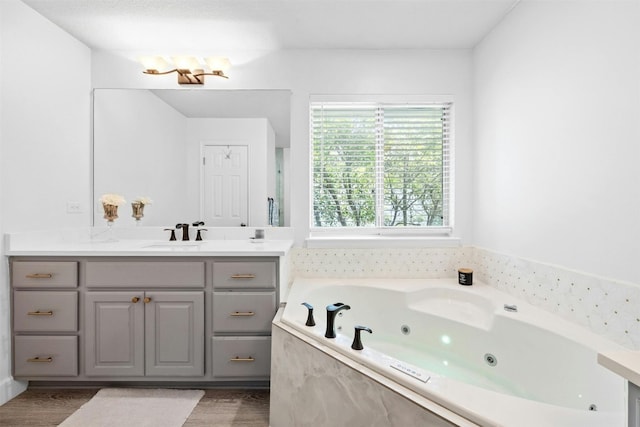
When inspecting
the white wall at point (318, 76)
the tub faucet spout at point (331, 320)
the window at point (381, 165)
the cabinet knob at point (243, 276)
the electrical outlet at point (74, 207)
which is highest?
the white wall at point (318, 76)

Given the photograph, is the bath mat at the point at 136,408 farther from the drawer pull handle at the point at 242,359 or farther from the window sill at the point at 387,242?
the window sill at the point at 387,242

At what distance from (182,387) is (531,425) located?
1.93m

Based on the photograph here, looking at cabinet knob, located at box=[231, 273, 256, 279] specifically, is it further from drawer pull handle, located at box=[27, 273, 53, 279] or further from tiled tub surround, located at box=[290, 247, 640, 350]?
drawer pull handle, located at box=[27, 273, 53, 279]

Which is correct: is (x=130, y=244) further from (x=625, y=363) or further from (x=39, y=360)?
(x=625, y=363)

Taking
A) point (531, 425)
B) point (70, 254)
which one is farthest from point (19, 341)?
point (531, 425)

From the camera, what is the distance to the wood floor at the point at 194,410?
1694 millimetres

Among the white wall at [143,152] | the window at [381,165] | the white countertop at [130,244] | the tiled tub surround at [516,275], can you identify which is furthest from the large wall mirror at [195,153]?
the tiled tub surround at [516,275]

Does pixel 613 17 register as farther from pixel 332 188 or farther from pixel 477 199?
pixel 332 188

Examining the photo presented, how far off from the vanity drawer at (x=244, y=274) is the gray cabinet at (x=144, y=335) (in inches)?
6.8

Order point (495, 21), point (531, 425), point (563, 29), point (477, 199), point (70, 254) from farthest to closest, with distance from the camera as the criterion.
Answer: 1. point (477, 199)
2. point (495, 21)
3. point (70, 254)
4. point (563, 29)
5. point (531, 425)

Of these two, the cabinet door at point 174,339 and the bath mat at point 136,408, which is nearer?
the bath mat at point 136,408

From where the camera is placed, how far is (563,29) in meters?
1.61

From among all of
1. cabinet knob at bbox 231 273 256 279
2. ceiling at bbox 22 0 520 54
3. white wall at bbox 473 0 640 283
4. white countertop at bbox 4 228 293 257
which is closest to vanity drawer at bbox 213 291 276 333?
cabinet knob at bbox 231 273 256 279

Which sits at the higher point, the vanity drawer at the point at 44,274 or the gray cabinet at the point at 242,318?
the vanity drawer at the point at 44,274
